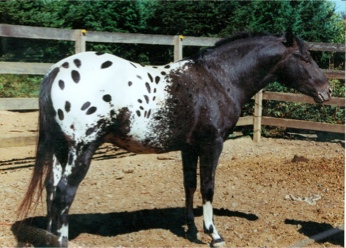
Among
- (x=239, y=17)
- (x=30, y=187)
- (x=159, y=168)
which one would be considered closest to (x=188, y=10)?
(x=239, y=17)

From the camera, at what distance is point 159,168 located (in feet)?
21.5

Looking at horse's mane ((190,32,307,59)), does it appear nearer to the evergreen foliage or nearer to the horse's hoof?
the horse's hoof

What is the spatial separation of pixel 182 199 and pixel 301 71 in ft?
6.41

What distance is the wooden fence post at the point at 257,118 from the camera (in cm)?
901

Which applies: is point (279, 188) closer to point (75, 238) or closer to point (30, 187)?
point (75, 238)

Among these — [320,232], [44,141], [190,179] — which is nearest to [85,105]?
[44,141]

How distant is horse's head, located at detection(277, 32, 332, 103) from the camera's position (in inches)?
165

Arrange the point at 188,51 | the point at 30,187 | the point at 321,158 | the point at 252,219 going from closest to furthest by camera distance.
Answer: the point at 30,187 → the point at 252,219 → the point at 321,158 → the point at 188,51

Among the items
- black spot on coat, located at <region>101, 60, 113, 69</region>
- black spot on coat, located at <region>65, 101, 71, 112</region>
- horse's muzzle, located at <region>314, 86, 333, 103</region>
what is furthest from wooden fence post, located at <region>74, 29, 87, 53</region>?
horse's muzzle, located at <region>314, 86, 333, 103</region>

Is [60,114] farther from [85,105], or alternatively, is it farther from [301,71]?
[301,71]

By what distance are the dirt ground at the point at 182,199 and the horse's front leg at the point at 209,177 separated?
6.5 inches

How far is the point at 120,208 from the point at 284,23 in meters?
4.57

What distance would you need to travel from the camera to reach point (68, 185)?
3400 millimetres

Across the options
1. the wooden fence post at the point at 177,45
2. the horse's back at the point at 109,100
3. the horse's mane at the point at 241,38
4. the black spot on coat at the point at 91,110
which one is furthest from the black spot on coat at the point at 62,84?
the wooden fence post at the point at 177,45
